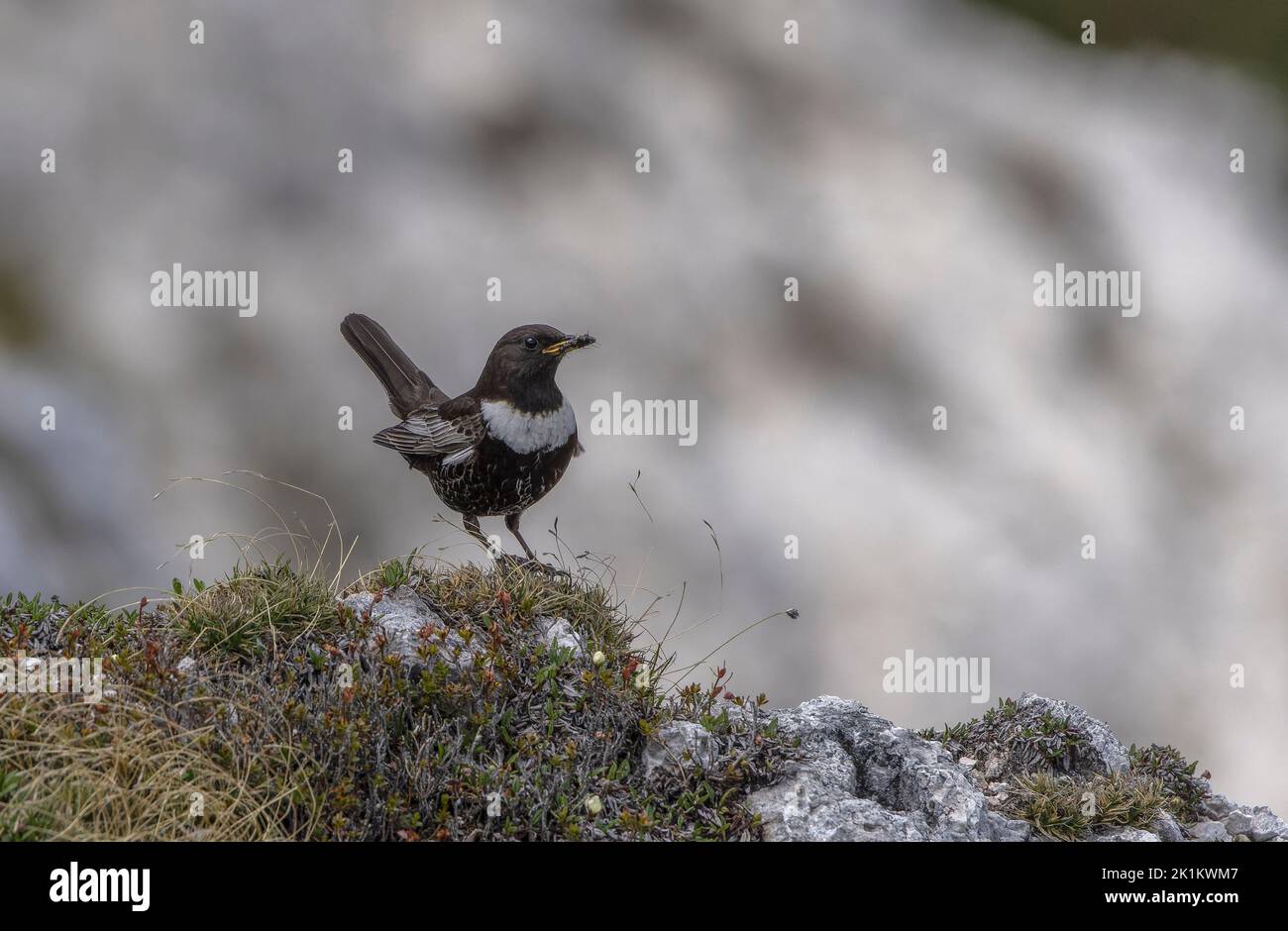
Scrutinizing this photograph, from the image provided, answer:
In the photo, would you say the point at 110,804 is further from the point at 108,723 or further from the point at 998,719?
the point at 998,719

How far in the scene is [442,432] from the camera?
672cm

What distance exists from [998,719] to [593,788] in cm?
337

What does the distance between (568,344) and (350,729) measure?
2.65 meters

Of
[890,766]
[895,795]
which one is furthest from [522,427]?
[895,795]

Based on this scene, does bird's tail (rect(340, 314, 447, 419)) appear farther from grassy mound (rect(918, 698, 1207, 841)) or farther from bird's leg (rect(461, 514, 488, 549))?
grassy mound (rect(918, 698, 1207, 841))

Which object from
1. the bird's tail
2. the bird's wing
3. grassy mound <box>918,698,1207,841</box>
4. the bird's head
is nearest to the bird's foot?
the bird's wing

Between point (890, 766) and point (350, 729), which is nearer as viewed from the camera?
point (350, 729)

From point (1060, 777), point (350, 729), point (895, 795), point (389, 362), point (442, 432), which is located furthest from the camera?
point (389, 362)

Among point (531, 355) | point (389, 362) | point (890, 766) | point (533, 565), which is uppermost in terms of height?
point (389, 362)

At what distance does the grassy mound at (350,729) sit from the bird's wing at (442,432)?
2.84ft

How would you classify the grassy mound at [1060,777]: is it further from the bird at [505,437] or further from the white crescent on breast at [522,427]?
the white crescent on breast at [522,427]

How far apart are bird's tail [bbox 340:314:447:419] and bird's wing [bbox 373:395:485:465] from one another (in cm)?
35

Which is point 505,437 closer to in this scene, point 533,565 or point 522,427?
point 522,427

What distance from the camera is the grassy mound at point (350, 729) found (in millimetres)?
4664
